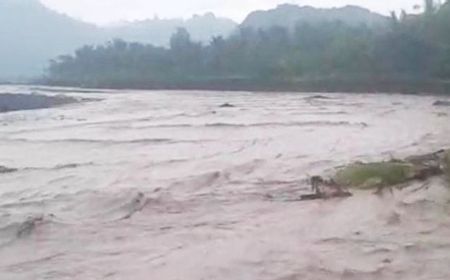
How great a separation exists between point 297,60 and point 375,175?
1146 inches

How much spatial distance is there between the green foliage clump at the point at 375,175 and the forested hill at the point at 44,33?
65880 mm

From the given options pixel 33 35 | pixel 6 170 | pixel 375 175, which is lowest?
pixel 6 170

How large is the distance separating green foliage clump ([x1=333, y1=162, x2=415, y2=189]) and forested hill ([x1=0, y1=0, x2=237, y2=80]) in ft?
216

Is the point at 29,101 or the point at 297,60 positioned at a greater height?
the point at 297,60

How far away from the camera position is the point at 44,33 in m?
87.5

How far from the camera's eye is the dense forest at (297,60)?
30922 millimetres

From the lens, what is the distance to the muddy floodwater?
5574 mm

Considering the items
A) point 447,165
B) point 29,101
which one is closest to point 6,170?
point 447,165

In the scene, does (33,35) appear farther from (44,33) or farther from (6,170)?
(6,170)

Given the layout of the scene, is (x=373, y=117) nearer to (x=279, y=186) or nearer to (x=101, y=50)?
(x=279, y=186)

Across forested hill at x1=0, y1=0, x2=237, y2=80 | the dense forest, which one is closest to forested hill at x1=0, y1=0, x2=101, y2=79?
forested hill at x1=0, y1=0, x2=237, y2=80

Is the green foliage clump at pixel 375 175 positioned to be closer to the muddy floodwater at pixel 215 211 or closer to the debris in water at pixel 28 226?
the muddy floodwater at pixel 215 211

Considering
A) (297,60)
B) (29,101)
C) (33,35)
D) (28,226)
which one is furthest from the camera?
(33,35)

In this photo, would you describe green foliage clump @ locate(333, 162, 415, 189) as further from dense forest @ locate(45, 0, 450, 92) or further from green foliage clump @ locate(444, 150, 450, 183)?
dense forest @ locate(45, 0, 450, 92)
